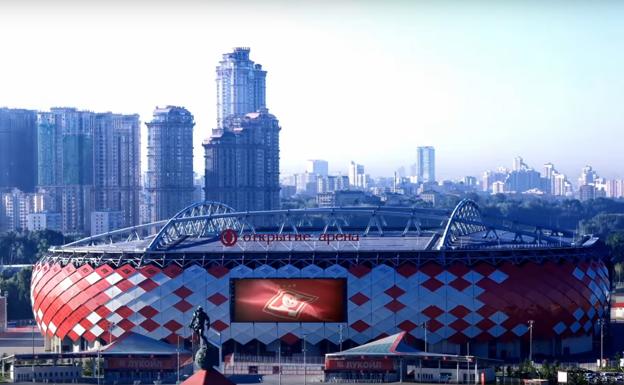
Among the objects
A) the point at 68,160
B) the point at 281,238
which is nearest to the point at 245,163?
the point at 68,160

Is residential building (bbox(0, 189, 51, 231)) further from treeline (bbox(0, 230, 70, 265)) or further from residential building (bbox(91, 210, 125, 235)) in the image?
treeline (bbox(0, 230, 70, 265))

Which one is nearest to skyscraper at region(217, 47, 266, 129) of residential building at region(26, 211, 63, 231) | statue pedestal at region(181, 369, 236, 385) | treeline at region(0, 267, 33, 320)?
residential building at region(26, 211, 63, 231)

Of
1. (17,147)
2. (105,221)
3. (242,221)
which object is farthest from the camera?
(17,147)

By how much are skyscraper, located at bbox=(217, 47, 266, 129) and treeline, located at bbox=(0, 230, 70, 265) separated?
213 ft

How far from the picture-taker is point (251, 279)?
6488 cm

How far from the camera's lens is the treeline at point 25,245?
122 m

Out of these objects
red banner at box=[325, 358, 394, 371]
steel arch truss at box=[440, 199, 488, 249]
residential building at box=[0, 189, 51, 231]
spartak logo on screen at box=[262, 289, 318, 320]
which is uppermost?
Answer: residential building at box=[0, 189, 51, 231]

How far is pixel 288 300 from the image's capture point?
64.5 metres

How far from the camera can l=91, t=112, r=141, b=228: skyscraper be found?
523ft

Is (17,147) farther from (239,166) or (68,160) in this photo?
(239,166)

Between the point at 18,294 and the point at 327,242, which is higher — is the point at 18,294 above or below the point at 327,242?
below

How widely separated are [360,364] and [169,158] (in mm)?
96108

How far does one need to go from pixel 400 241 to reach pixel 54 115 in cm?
9989

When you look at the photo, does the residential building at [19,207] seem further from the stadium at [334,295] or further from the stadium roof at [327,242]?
the stadium at [334,295]
